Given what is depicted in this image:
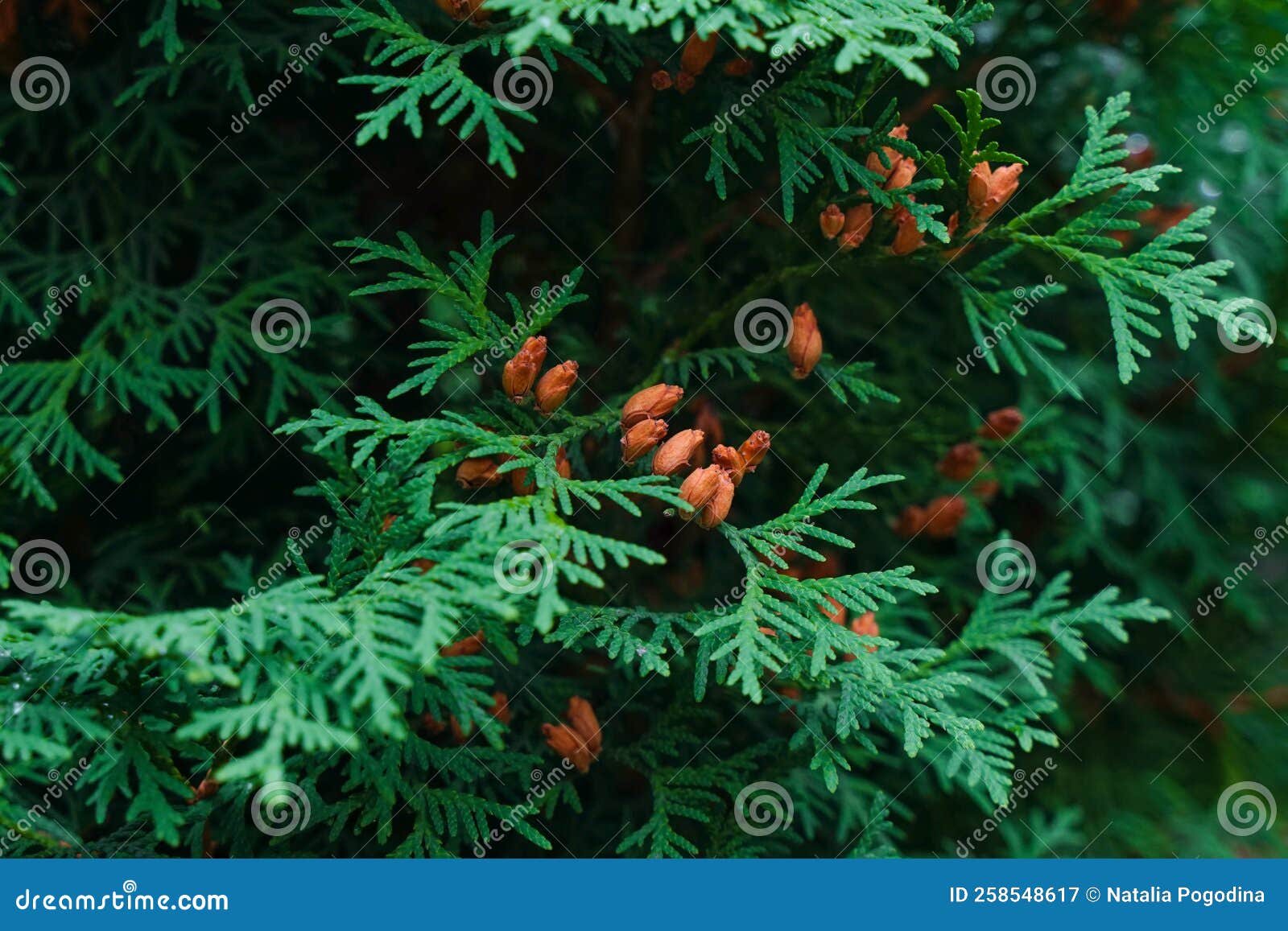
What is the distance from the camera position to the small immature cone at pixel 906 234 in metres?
1.18

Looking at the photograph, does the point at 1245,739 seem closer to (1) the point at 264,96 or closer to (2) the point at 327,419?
(2) the point at 327,419

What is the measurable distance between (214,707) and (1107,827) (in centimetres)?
148

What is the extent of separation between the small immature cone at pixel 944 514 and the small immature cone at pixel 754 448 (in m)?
0.46

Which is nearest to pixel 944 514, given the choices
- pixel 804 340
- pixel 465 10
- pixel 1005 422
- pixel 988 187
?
pixel 1005 422

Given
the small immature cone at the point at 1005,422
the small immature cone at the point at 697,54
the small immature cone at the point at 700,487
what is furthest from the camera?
the small immature cone at the point at 1005,422

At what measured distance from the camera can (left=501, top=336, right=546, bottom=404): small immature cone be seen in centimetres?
111

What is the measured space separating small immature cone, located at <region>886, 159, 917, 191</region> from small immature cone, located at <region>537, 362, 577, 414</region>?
422 mm

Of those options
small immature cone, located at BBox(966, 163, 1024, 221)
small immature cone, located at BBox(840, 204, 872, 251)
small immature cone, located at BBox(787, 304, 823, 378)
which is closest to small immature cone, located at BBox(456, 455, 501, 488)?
small immature cone, located at BBox(787, 304, 823, 378)

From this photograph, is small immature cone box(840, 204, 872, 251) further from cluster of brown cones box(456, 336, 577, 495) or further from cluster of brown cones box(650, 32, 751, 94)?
cluster of brown cones box(456, 336, 577, 495)

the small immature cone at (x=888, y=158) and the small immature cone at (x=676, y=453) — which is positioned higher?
the small immature cone at (x=888, y=158)

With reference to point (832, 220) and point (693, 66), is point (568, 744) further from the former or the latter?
point (693, 66)

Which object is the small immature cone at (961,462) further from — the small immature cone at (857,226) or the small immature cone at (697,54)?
the small immature cone at (697,54)

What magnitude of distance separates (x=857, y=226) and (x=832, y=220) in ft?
0.12

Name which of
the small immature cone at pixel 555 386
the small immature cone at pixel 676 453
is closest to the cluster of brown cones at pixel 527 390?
the small immature cone at pixel 555 386
